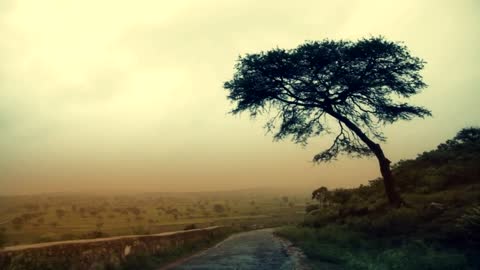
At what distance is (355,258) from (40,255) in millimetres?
10259

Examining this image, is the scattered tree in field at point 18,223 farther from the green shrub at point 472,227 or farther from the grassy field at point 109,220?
the green shrub at point 472,227

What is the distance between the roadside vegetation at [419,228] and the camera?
11805 mm

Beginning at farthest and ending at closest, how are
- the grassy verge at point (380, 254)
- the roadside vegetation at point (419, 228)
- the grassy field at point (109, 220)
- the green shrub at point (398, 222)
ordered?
the grassy field at point (109, 220) → the green shrub at point (398, 222) → the roadside vegetation at point (419, 228) → the grassy verge at point (380, 254)

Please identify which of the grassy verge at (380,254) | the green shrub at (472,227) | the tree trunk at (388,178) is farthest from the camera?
the tree trunk at (388,178)

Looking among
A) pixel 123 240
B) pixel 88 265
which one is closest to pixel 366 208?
pixel 123 240

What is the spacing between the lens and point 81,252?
12.2m

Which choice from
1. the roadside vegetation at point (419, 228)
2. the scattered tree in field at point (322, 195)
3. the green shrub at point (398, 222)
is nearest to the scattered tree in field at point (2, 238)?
the roadside vegetation at point (419, 228)

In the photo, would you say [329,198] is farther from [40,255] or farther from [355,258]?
[40,255]

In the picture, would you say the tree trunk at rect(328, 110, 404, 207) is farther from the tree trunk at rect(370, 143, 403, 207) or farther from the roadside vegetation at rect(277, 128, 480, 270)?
the roadside vegetation at rect(277, 128, 480, 270)

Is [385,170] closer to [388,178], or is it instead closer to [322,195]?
[388,178]

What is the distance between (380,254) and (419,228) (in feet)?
11.8

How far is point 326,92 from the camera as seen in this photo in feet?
74.3

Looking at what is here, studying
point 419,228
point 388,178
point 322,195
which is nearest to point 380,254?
point 419,228

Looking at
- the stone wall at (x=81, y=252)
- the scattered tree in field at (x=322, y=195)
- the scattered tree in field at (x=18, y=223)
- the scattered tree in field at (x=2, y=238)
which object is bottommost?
the scattered tree in field at (x=18, y=223)
